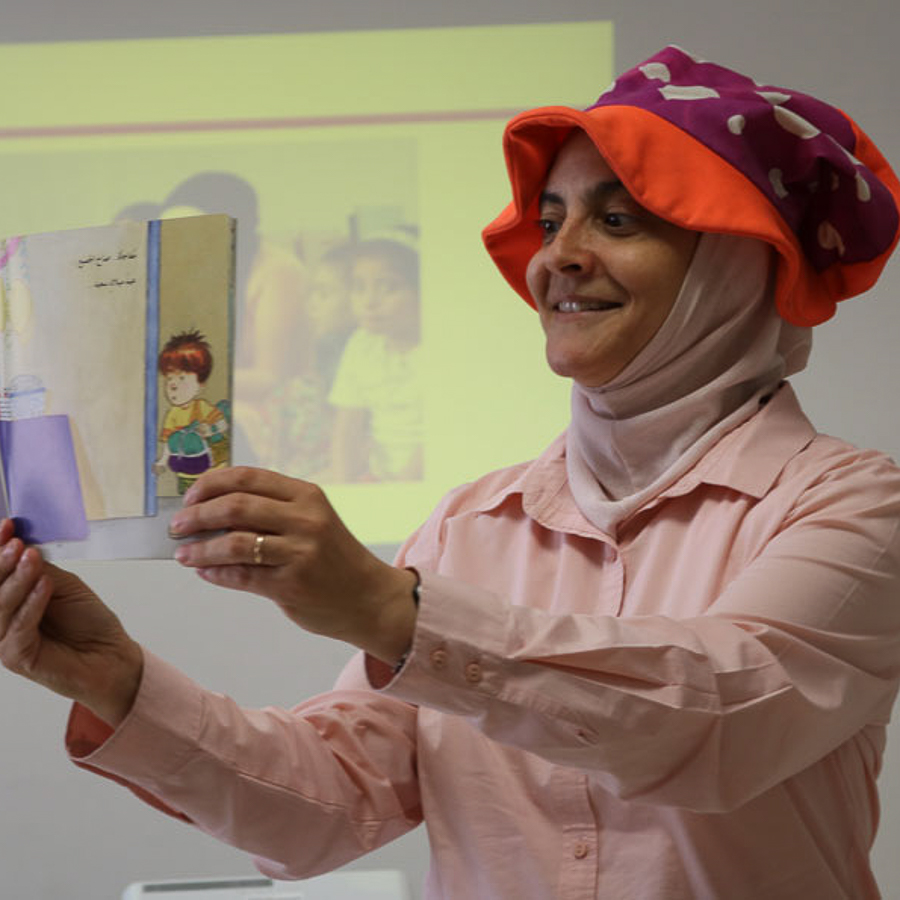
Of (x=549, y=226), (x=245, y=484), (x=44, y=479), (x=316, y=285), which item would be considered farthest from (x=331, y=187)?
(x=245, y=484)

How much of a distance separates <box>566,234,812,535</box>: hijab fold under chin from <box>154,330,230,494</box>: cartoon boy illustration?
495 millimetres

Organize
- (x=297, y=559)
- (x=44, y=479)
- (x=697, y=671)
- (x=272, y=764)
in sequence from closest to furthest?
(x=297, y=559)
(x=697, y=671)
(x=44, y=479)
(x=272, y=764)

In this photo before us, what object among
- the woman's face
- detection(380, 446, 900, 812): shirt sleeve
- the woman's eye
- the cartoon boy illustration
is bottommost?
detection(380, 446, 900, 812): shirt sleeve

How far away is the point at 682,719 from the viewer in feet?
3.68

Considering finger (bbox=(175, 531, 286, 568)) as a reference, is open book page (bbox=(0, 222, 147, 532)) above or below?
above

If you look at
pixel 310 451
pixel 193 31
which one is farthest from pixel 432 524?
pixel 193 31

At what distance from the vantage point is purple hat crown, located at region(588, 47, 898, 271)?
4.74 feet

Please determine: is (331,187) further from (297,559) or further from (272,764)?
(297,559)

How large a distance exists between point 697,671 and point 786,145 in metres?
0.62

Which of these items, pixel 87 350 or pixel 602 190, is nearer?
pixel 87 350

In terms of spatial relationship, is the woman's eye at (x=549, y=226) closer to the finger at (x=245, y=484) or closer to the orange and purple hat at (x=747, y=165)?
the orange and purple hat at (x=747, y=165)

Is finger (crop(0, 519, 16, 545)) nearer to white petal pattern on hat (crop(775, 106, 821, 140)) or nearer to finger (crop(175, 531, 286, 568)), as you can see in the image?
finger (crop(175, 531, 286, 568))

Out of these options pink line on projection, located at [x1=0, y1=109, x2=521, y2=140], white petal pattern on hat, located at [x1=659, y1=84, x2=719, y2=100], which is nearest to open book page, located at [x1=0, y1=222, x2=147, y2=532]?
white petal pattern on hat, located at [x1=659, y1=84, x2=719, y2=100]

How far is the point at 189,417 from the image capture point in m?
1.16
